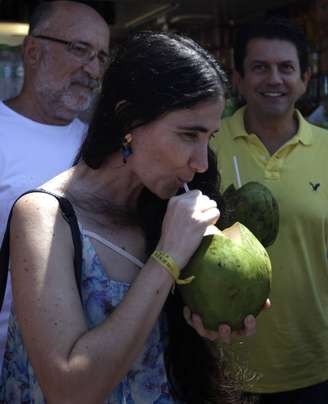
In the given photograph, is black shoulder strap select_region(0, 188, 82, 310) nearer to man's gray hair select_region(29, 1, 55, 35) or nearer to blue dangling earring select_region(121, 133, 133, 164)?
blue dangling earring select_region(121, 133, 133, 164)

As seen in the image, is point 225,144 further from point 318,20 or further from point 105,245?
point 318,20

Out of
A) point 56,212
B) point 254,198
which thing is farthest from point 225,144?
point 56,212

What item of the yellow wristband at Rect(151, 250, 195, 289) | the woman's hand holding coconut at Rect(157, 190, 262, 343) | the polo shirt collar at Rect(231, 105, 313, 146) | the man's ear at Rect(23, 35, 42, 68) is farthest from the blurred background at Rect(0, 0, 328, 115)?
the yellow wristband at Rect(151, 250, 195, 289)

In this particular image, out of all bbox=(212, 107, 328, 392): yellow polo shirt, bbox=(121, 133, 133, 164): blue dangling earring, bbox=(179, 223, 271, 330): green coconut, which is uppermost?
bbox=(121, 133, 133, 164): blue dangling earring

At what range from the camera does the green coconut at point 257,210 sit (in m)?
2.30

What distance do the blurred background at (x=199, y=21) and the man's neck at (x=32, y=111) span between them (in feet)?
4.91

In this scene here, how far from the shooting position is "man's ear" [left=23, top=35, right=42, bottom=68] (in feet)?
9.13

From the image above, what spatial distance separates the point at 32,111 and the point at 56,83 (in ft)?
0.52

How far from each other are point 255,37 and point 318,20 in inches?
87.8

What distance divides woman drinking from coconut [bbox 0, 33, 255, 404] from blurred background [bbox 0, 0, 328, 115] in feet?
8.10

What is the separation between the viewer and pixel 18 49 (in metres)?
4.25

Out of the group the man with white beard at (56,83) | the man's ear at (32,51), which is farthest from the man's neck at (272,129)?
the man's ear at (32,51)

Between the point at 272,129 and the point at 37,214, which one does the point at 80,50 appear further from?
the point at 37,214

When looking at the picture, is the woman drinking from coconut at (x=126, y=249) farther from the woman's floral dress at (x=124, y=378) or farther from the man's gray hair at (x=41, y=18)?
the man's gray hair at (x=41, y=18)
